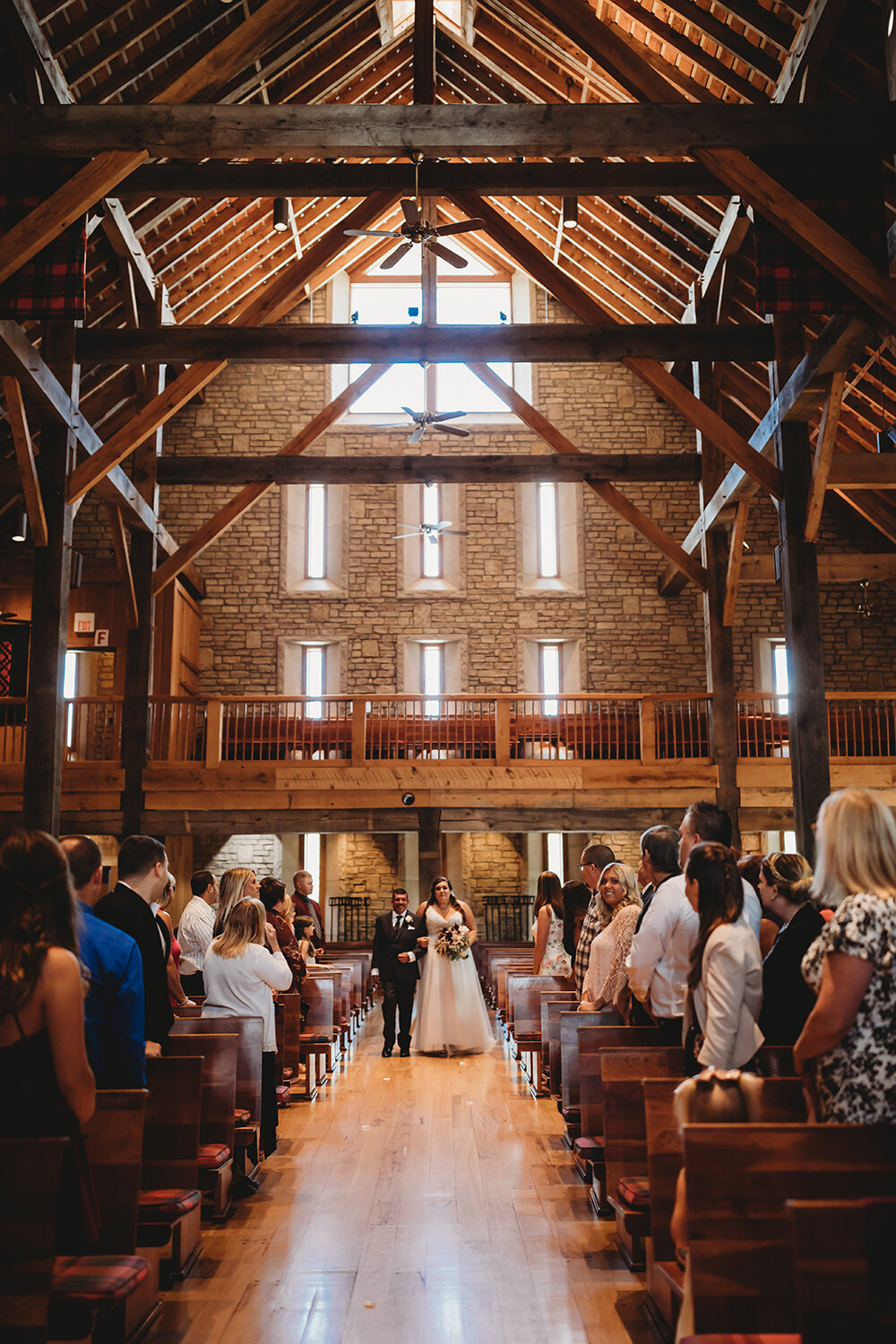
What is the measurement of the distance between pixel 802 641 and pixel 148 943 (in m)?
6.24

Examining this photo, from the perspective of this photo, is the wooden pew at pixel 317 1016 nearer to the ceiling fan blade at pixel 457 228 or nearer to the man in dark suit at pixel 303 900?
the man in dark suit at pixel 303 900

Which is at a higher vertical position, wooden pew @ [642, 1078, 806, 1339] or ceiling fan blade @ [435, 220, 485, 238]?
ceiling fan blade @ [435, 220, 485, 238]

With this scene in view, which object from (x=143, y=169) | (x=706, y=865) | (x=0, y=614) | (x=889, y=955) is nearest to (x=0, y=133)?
(x=143, y=169)

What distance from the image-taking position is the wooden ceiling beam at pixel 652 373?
922 centimetres

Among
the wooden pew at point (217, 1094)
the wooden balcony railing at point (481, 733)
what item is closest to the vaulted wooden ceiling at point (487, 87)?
the wooden balcony railing at point (481, 733)

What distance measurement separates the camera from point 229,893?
5207 millimetres

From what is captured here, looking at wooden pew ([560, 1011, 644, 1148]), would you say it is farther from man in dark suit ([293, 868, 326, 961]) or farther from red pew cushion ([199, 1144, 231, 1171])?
man in dark suit ([293, 868, 326, 961])

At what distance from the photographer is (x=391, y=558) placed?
16.9 metres

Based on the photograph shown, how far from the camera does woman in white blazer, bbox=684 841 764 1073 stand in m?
2.92

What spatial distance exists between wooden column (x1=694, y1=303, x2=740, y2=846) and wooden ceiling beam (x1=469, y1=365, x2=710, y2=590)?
0.21 metres

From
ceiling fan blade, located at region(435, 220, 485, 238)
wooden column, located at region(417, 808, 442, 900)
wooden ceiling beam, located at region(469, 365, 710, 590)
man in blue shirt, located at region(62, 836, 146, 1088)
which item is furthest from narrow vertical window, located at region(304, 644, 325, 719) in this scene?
man in blue shirt, located at region(62, 836, 146, 1088)

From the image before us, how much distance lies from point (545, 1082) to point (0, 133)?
6614 mm

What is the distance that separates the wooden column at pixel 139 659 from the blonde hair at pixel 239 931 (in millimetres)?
7187

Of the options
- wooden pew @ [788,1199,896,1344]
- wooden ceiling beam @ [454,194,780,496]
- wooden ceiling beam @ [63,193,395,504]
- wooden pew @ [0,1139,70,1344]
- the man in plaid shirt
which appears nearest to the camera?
wooden pew @ [788,1199,896,1344]
